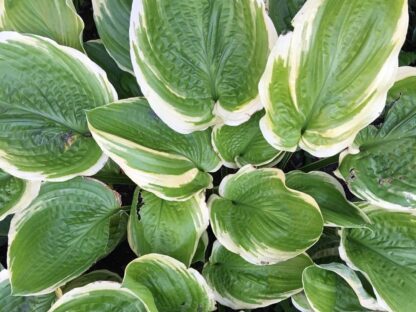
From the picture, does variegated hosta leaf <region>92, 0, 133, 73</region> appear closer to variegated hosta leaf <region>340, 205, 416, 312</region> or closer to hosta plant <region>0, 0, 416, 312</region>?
hosta plant <region>0, 0, 416, 312</region>

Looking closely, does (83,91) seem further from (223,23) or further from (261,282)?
(261,282)

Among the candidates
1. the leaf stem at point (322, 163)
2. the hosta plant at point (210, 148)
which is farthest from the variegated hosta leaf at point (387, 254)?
the leaf stem at point (322, 163)

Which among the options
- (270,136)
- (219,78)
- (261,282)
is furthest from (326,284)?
(219,78)

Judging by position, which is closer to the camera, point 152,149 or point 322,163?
point 152,149

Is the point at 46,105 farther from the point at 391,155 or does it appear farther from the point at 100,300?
the point at 391,155

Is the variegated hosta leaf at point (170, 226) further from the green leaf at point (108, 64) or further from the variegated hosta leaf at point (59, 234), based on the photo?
the green leaf at point (108, 64)

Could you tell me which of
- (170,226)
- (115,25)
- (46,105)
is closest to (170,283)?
Answer: (170,226)
